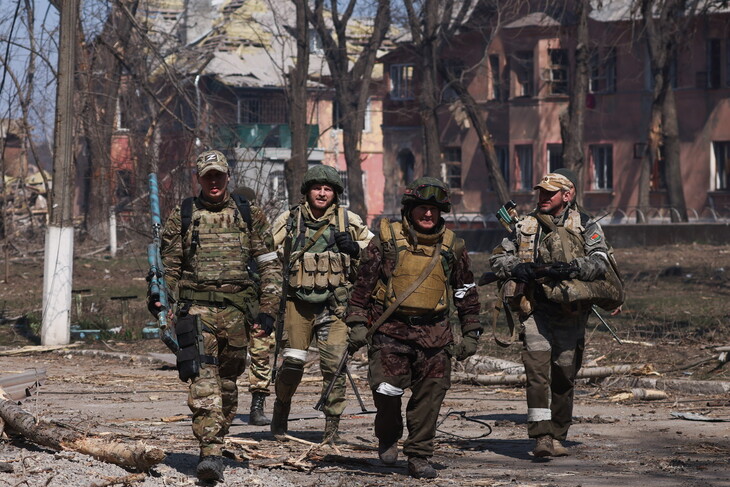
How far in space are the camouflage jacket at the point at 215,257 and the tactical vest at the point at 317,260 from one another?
1.19m

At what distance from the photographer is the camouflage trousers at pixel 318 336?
8805 millimetres

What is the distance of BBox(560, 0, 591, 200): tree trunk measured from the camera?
31.5m

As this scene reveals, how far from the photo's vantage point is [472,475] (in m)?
7.63

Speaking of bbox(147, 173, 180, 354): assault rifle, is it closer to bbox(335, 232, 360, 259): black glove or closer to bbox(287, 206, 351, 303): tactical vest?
bbox(287, 206, 351, 303): tactical vest

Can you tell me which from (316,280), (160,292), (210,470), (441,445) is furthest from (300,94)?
(210,470)

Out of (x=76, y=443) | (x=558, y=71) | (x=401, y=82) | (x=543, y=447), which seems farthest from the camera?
(x=401, y=82)

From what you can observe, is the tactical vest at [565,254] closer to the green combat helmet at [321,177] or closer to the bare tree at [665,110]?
the green combat helmet at [321,177]

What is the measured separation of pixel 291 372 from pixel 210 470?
208 cm

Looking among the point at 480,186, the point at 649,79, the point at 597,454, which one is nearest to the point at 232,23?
the point at 480,186

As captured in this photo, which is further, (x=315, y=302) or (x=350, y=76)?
(x=350, y=76)

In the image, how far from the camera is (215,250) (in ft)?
25.0

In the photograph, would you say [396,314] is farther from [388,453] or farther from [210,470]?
[210,470]

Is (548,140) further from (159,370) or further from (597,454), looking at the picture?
(597,454)

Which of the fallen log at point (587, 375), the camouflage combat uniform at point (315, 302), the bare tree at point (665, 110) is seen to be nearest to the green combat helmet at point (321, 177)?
the camouflage combat uniform at point (315, 302)
